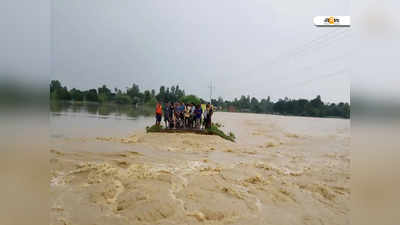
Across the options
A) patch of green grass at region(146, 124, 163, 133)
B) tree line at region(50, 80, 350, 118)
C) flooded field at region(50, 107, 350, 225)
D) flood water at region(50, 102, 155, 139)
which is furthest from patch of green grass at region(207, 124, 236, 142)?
flood water at region(50, 102, 155, 139)

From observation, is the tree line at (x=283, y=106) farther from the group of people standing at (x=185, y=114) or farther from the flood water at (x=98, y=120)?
the flood water at (x=98, y=120)

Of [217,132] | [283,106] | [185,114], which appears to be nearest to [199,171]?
[217,132]

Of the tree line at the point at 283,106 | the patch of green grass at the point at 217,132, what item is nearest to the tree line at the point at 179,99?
the tree line at the point at 283,106

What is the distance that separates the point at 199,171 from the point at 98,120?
3.86 ft

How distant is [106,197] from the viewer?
2.09 metres

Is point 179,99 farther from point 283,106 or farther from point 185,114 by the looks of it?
point 283,106

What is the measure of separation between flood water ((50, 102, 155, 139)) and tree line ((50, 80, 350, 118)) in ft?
0.25

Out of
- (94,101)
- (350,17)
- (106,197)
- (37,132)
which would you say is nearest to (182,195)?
(106,197)

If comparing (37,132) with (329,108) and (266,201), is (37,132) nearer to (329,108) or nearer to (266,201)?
(266,201)

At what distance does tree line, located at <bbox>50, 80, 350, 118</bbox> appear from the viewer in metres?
2.23

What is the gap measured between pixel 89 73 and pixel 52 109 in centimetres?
50

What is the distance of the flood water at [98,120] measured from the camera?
88.6 inches

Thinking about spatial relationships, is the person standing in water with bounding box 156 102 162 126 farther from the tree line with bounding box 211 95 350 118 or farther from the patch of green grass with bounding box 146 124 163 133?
the tree line with bounding box 211 95 350 118

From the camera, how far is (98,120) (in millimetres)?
2312
